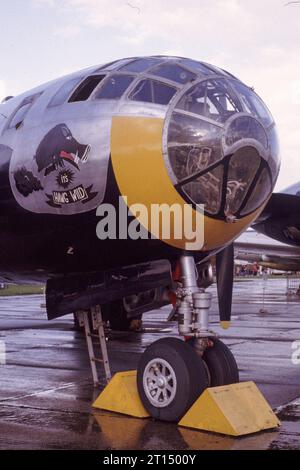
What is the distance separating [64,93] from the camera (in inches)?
320

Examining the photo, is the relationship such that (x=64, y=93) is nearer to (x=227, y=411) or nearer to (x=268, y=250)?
(x=227, y=411)

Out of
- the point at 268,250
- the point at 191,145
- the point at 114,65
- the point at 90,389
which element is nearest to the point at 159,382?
the point at 90,389

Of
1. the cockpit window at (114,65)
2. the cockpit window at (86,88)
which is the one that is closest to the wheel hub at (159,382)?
the cockpit window at (86,88)

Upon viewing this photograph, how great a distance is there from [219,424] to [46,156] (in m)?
3.58

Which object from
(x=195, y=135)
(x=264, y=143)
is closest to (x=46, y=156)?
(x=195, y=135)

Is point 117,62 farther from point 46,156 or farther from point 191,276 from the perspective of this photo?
point 191,276

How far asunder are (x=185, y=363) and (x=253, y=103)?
300 centimetres

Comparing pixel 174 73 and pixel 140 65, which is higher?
pixel 140 65

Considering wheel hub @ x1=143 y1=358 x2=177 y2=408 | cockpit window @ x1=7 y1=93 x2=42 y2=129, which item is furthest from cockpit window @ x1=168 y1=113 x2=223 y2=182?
cockpit window @ x1=7 y1=93 x2=42 y2=129

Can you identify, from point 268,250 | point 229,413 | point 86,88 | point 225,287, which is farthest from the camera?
point 268,250

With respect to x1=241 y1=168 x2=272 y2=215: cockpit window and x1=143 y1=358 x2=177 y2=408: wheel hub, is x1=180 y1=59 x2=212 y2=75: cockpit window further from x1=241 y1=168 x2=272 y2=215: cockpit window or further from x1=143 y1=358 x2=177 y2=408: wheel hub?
x1=143 y1=358 x2=177 y2=408: wheel hub

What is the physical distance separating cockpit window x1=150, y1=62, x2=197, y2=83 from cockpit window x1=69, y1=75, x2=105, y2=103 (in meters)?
0.76

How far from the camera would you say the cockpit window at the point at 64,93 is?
803 cm

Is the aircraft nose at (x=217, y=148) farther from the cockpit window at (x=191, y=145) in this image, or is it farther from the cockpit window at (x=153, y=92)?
the cockpit window at (x=153, y=92)
